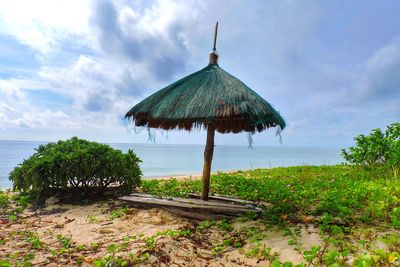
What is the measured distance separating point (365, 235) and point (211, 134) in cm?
306

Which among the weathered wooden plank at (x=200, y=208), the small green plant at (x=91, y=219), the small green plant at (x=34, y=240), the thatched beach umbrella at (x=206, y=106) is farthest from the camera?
the small green plant at (x=91, y=219)

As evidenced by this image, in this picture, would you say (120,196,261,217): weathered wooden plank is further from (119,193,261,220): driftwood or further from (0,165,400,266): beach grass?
(0,165,400,266): beach grass

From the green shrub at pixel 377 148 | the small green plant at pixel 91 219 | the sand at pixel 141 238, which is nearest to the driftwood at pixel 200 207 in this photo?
the sand at pixel 141 238

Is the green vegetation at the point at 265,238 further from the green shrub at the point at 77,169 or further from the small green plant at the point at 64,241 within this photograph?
the green shrub at the point at 77,169

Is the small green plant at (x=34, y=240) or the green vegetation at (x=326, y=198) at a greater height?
the green vegetation at (x=326, y=198)

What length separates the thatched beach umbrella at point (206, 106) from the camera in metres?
4.84

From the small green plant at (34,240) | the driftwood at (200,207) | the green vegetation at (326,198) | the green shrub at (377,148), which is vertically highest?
the green shrub at (377,148)

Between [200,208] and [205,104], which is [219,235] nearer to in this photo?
[200,208]

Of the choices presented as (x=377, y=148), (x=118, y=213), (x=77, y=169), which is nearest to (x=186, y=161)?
(x=377, y=148)

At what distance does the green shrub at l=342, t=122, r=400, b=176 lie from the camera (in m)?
9.60

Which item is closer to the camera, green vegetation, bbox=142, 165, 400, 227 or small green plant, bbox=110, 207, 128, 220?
green vegetation, bbox=142, 165, 400, 227

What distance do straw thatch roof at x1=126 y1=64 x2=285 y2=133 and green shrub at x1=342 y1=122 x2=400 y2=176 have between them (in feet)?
19.4

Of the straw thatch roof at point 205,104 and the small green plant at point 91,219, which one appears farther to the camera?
the small green plant at point 91,219

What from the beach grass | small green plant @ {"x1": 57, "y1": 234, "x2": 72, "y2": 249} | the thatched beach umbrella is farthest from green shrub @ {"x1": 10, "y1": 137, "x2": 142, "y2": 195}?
small green plant @ {"x1": 57, "y1": 234, "x2": 72, "y2": 249}
